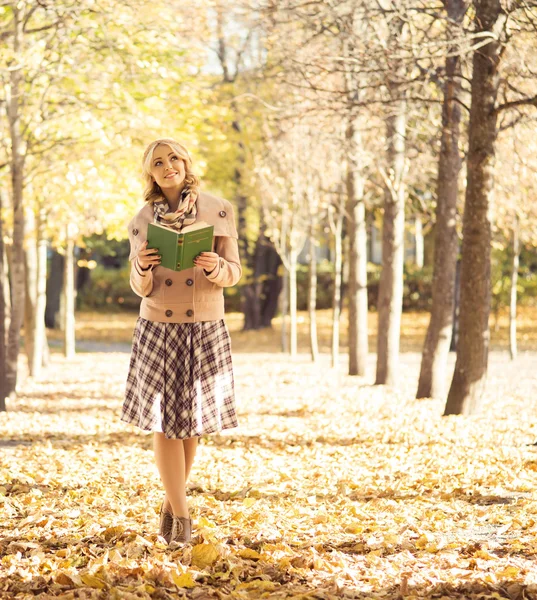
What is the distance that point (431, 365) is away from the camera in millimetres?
12062

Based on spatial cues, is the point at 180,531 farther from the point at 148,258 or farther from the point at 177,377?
the point at 148,258

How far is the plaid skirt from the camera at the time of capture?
4523mm

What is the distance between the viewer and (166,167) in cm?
454

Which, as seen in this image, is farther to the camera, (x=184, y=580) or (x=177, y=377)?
(x=177, y=377)

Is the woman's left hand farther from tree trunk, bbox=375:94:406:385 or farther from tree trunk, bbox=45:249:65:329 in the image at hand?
tree trunk, bbox=45:249:65:329

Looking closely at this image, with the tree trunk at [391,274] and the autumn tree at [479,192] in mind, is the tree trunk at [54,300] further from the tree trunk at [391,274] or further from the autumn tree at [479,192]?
the autumn tree at [479,192]

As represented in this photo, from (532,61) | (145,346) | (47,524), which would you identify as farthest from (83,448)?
(532,61)

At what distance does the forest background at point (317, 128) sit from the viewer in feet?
30.1

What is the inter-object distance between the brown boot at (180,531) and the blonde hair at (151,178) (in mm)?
1611

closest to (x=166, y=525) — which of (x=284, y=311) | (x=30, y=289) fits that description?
(x=30, y=289)

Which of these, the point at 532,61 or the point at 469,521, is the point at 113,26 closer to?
the point at 532,61

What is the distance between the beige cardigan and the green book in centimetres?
13

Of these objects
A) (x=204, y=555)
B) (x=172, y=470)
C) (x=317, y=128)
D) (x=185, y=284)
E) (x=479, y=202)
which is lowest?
(x=204, y=555)

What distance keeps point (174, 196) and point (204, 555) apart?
177 centimetres
